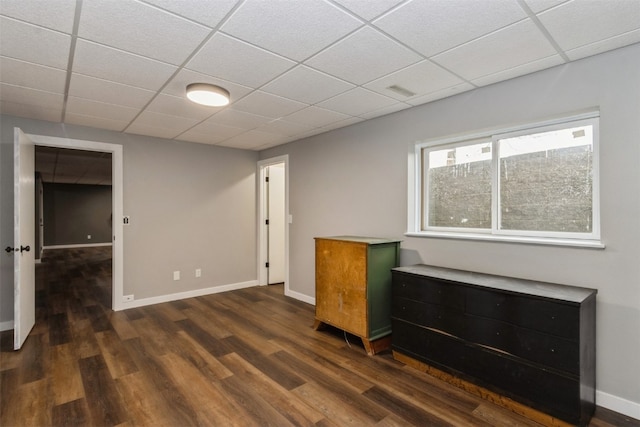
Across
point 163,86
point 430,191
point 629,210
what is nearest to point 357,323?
point 430,191

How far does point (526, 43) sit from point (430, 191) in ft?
5.13

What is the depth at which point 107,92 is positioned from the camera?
2.79 m

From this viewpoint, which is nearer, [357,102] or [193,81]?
[193,81]

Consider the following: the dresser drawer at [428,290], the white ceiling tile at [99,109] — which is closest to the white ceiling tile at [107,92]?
the white ceiling tile at [99,109]

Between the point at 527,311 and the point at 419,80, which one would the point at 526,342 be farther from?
the point at 419,80

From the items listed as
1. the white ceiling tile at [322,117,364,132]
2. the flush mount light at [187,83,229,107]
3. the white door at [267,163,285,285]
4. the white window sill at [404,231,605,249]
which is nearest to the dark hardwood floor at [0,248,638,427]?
the white window sill at [404,231,605,249]

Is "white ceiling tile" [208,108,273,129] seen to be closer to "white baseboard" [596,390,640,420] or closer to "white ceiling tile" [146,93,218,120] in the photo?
"white ceiling tile" [146,93,218,120]

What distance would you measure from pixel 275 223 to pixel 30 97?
3.55 meters

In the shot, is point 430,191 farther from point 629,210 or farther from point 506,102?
point 629,210

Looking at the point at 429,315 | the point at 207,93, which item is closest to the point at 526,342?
the point at 429,315

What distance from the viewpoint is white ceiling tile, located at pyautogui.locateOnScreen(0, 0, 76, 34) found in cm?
159

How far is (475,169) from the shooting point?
9.68 ft

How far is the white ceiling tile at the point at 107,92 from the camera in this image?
8.41 feet

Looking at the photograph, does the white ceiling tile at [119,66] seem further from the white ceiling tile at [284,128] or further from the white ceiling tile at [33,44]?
the white ceiling tile at [284,128]
